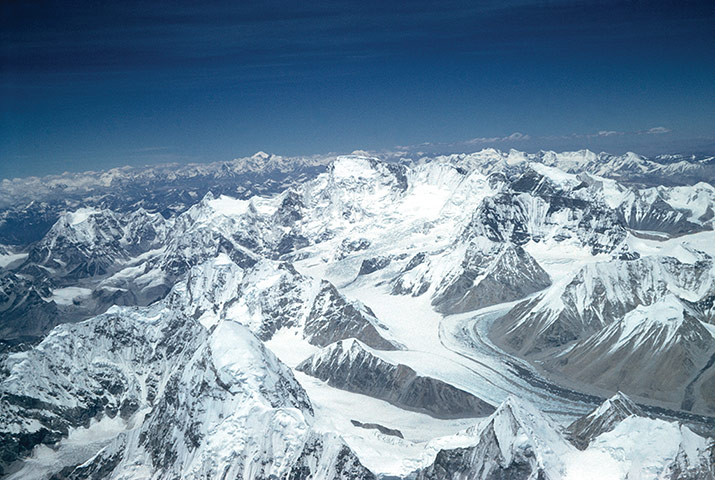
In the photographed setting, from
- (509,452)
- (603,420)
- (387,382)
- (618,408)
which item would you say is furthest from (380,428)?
(618,408)

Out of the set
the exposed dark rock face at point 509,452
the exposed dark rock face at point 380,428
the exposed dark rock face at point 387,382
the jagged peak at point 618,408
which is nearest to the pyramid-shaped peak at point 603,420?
the jagged peak at point 618,408

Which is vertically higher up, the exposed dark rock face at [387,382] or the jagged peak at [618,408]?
the jagged peak at [618,408]

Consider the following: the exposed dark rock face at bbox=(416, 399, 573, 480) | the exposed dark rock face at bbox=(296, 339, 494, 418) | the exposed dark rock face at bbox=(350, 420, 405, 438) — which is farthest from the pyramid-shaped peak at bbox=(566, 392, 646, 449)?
the exposed dark rock face at bbox=(296, 339, 494, 418)

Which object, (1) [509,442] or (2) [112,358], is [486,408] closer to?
(1) [509,442]

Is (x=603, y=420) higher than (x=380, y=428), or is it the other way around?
(x=603, y=420)

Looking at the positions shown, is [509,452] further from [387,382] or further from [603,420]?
[387,382]

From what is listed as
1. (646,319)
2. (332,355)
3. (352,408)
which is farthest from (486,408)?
(646,319)

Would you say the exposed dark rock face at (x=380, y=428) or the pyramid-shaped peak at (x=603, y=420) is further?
the exposed dark rock face at (x=380, y=428)

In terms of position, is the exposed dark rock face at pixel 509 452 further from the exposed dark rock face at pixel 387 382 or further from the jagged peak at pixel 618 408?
the exposed dark rock face at pixel 387 382
